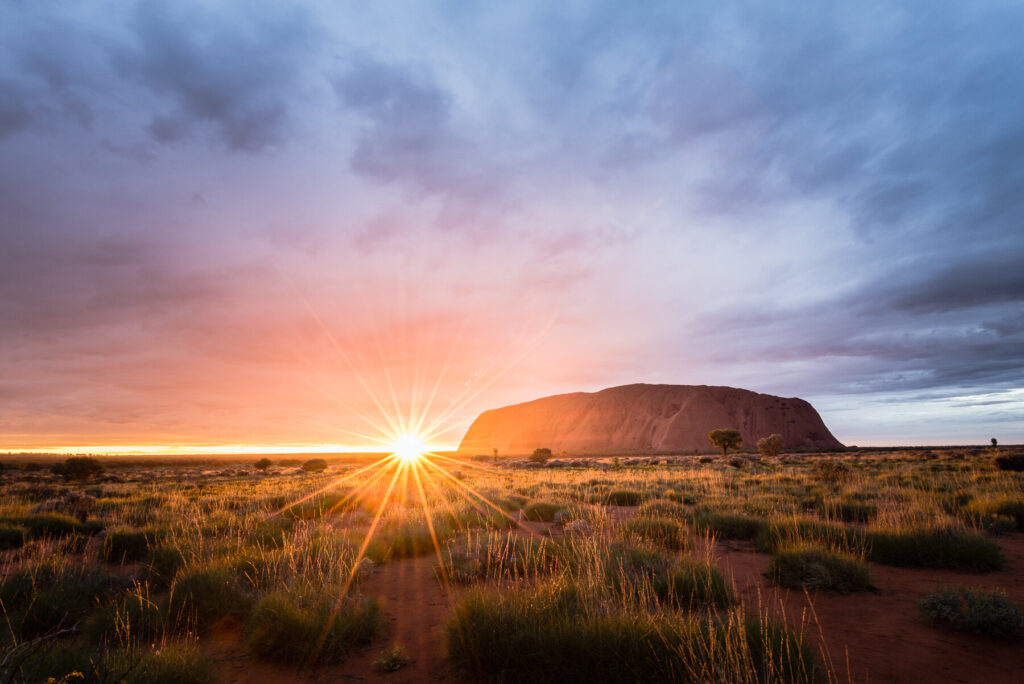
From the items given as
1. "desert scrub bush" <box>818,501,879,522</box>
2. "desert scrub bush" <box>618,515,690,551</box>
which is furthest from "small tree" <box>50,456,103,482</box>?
"desert scrub bush" <box>818,501,879,522</box>

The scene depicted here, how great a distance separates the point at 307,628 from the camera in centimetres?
484

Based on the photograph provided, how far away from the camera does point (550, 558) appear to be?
7180mm

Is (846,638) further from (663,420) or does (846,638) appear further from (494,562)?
(663,420)

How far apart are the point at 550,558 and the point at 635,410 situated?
354ft

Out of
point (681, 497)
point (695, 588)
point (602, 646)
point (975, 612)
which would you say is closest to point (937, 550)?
point (975, 612)

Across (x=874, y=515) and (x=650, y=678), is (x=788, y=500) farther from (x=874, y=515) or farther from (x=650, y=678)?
(x=650, y=678)

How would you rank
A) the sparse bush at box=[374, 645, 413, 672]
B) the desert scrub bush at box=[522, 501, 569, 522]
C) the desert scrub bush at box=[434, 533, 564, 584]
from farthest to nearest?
the desert scrub bush at box=[522, 501, 569, 522], the desert scrub bush at box=[434, 533, 564, 584], the sparse bush at box=[374, 645, 413, 672]

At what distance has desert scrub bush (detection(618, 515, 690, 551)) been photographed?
8.73m

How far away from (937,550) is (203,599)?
10958 millimetres

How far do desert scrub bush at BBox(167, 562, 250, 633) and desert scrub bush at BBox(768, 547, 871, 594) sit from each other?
737 centimetres

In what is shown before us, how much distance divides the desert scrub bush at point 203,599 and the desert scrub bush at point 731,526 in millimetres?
8781

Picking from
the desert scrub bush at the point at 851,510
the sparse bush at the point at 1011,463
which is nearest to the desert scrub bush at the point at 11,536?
the desert scrub bush at the point at 851,510

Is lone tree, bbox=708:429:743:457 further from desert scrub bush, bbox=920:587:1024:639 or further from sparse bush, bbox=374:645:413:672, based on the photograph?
sparse bush, bbox=374:645:413:672

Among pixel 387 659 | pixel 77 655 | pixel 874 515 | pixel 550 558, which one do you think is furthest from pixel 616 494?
pixel 77 655
